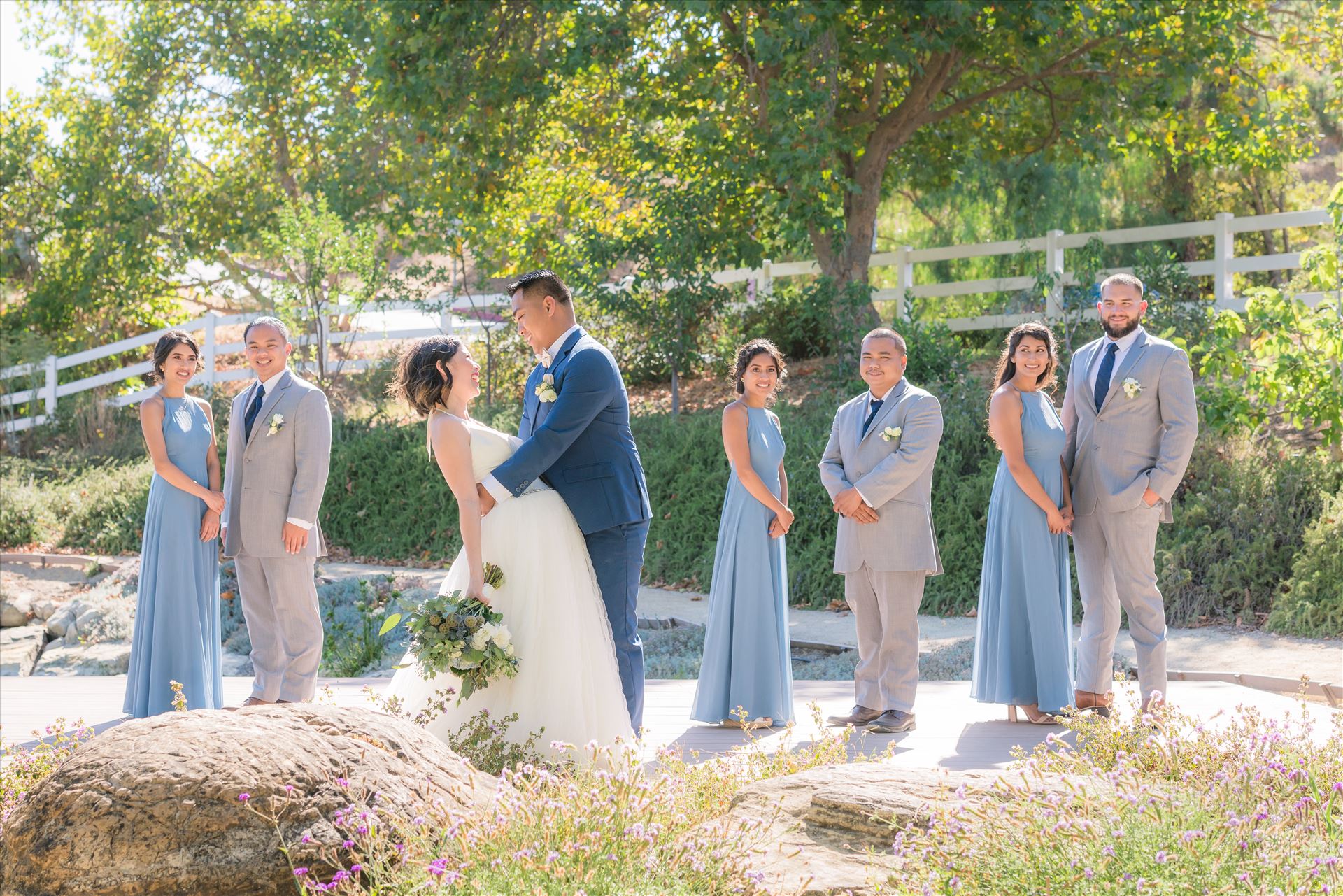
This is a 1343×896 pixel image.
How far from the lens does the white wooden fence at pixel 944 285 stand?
548 inches

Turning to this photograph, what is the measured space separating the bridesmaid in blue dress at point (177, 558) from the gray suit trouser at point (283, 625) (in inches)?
11.4

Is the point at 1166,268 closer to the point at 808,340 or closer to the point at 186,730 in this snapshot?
the point at 808,340

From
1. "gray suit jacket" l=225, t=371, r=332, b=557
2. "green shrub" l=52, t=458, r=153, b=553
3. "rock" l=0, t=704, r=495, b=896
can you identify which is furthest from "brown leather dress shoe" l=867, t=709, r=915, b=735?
"green shrub" l=52, t=458, r=153, b=553

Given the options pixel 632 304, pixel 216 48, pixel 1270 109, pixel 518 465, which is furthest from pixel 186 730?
pixel 216 48

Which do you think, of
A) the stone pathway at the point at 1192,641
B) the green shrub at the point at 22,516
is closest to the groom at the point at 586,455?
the stone pathway at the point at 1192,641

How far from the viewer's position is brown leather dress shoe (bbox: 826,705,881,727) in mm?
6043

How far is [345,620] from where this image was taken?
9898mm

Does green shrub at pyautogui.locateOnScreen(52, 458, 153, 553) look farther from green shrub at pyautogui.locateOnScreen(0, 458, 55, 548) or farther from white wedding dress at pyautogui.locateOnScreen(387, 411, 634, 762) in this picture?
white wedding dress at pyautogui.locateOnScreen(387, 411, 634, 762)

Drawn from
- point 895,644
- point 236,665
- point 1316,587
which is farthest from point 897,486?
point 236,665

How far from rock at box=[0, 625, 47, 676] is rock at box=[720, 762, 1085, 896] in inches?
309

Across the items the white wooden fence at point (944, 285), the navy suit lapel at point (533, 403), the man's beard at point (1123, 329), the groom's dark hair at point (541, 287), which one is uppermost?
the white wooden fence at point (944, 285)

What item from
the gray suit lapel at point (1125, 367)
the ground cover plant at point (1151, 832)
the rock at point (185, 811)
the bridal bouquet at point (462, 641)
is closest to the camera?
the ground cover plant at point (1151, 832)

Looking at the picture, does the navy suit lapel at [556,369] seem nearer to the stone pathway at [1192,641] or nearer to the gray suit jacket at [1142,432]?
the gray suit jacket at [1142,432]

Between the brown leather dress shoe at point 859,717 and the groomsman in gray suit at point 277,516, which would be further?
the groomsman in gray suit at point 277,516
